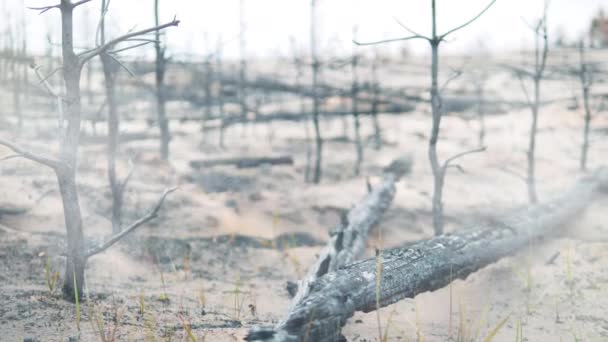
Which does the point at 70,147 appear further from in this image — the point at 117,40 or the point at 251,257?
the point at 251,257

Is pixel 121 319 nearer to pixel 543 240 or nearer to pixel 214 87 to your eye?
pixel 543 240

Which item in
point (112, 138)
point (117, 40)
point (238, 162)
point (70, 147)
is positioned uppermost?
point (117, 40)

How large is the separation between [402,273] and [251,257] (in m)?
3.08

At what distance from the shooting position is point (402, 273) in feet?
13.1

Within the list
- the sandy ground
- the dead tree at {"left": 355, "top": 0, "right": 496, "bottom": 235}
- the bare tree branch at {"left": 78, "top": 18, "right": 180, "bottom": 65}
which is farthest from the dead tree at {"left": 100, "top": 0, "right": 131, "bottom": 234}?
the dead tree at {"left": 355, "top": 0, "right": 496, "bottom": 235}

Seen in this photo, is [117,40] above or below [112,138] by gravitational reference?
above

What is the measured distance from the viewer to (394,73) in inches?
1018

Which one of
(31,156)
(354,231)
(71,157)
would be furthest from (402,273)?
(31,156)

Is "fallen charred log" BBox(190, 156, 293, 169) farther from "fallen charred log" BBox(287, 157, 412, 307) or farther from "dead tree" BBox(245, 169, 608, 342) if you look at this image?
"dead tree" BBox(245, 169, 608, 342)

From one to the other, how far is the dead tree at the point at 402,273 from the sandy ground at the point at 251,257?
0.77ft

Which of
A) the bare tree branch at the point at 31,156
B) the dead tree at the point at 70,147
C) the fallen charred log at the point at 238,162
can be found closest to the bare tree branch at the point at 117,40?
the dead tree at the point at 70,147

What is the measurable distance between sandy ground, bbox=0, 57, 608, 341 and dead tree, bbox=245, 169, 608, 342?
235 millimetres

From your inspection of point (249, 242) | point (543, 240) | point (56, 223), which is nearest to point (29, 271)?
point (56, 223)

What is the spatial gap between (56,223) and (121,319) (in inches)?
122
